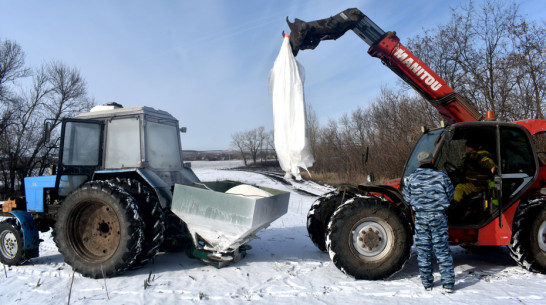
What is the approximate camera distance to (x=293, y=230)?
26.0 feet

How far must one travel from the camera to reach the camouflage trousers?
13.4 feet

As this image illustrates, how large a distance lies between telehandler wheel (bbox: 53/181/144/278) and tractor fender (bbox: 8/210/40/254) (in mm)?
891

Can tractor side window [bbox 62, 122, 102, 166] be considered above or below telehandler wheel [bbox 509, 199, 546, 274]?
above

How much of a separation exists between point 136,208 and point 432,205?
12.2 feet

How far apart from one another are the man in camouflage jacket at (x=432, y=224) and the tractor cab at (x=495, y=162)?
23.5 inches

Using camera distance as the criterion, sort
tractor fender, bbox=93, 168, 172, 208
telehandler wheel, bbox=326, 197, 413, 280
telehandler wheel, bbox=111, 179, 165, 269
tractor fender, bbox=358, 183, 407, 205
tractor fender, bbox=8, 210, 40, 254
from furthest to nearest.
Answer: tractor fender, bbox=8, 210, 40, 254 → tractor fender, bbox=93, 168, 172, 208 → tractor fender, bbox=358, 183, 407, 205 → telehandler wheel, bbox=111, 179, 165, 269 → telehandler wheel, bbox=326, 197, 413, 280

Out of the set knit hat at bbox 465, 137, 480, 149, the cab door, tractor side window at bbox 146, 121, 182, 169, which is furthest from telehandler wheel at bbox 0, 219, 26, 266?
knit hat at bbox 465, 137, 480, 149

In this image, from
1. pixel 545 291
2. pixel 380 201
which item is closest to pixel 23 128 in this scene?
pixel 380 201

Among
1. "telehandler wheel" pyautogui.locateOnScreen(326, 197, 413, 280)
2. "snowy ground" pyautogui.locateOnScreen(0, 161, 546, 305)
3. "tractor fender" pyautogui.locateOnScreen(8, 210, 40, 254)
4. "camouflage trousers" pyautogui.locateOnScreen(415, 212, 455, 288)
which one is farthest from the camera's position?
"tractor fender" pyautogui.locateOnScreen(8, 210, 40, 254)

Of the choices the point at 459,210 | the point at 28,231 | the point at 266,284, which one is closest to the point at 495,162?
the point at 459,210

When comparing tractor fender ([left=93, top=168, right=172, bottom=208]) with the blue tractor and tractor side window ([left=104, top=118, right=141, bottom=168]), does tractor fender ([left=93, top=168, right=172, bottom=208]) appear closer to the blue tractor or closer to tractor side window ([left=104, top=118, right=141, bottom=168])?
the blue tractor

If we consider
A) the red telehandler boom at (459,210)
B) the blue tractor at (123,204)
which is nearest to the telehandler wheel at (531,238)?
the red telehandler boom at (459,210)

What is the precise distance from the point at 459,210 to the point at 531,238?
34.3 inches

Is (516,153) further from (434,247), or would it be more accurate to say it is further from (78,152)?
(78,152)
